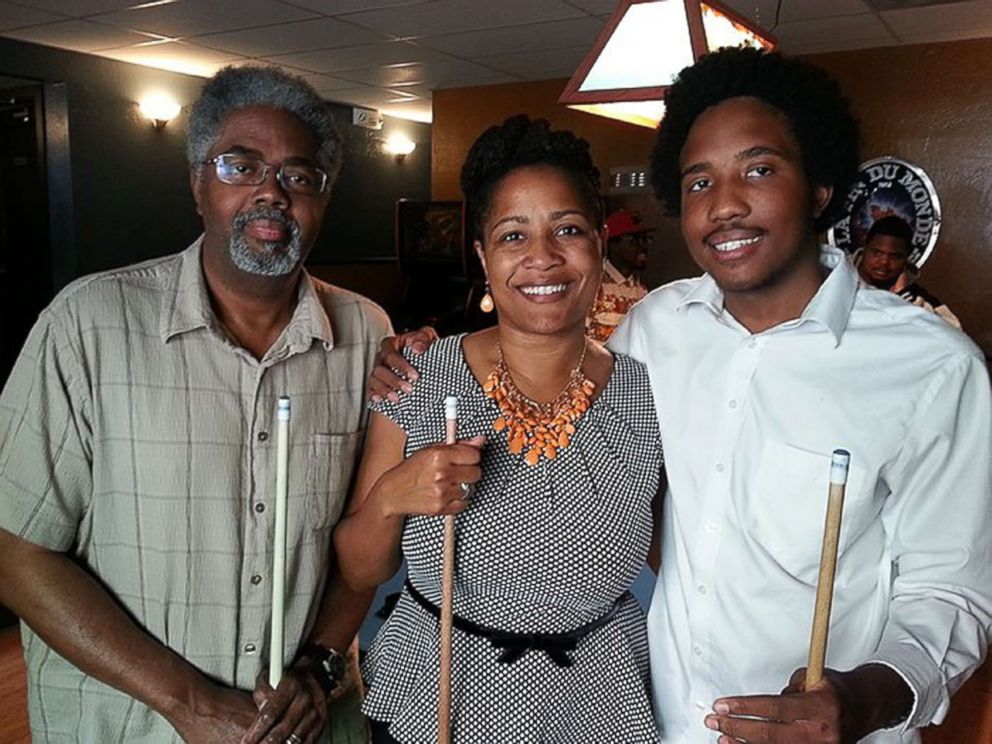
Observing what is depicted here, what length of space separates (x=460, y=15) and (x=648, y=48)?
119 inches

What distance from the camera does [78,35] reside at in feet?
19.8

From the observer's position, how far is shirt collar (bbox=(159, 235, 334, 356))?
147cm

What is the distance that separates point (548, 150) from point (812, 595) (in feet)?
2.82

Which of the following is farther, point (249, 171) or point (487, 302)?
point (487, 302)

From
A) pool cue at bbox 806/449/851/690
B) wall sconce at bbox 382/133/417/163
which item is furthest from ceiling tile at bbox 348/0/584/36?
pool cue at bbox 806/449/851/690

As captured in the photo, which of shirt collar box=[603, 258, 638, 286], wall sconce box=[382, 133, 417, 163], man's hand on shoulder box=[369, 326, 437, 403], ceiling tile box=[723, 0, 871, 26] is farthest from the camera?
wall sconce box=[382, 133, 417, 163]

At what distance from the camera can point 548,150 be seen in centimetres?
156

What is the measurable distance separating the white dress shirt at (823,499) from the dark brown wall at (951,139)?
189 inches

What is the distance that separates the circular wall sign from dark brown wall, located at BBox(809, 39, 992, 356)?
5cm

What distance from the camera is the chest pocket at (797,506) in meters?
1.39

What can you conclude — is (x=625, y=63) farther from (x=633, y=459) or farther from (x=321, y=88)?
(x=321, y=88)

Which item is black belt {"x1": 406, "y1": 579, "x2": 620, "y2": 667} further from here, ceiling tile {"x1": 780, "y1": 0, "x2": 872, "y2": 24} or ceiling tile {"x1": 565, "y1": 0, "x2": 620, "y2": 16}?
ceiling tile {"x1": 780, "y1": 0, "x2": 872, "y2": 24}

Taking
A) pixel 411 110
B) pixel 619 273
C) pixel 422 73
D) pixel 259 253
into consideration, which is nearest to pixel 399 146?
pixel 411 110

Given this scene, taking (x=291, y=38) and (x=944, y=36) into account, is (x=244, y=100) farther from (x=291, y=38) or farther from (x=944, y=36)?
(x=944, y=36)
